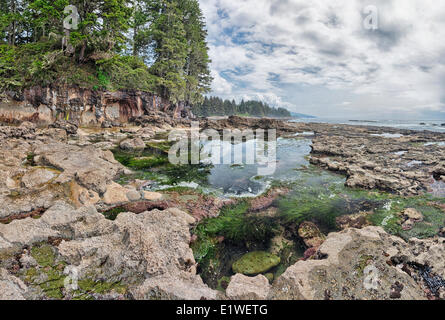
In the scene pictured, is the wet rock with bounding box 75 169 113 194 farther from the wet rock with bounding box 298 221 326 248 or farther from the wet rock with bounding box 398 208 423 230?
the wet rock with bounding box 398 208 423 230

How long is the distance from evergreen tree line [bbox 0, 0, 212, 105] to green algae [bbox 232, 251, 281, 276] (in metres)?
26.9

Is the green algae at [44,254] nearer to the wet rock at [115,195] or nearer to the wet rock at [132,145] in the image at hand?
the wet rock at [115,195]

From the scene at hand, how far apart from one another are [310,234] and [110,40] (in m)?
30.7

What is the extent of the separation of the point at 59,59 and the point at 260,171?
1075 inches

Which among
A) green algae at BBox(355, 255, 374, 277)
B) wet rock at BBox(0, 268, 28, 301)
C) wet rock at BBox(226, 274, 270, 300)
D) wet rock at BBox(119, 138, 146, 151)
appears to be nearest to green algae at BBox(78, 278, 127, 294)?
wet rock at BBox(0, 268, 28, 301)

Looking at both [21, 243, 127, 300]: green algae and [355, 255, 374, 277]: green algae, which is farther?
[355, 255, 374, 277]: green algae

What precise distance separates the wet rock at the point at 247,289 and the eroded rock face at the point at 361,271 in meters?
0.17

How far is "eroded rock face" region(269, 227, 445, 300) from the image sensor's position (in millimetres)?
3262

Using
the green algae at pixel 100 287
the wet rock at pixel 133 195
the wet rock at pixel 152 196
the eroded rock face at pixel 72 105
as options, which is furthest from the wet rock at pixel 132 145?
the green algae at pixel 100 287

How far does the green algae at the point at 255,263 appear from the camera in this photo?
4742 mm

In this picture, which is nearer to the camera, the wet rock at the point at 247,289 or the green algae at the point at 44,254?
the wet rock at the point at 247,289

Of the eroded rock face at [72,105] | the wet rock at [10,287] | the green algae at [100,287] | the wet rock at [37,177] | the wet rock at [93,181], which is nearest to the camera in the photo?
the wet rock at [10,287]

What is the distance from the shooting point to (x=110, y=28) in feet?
82.7
